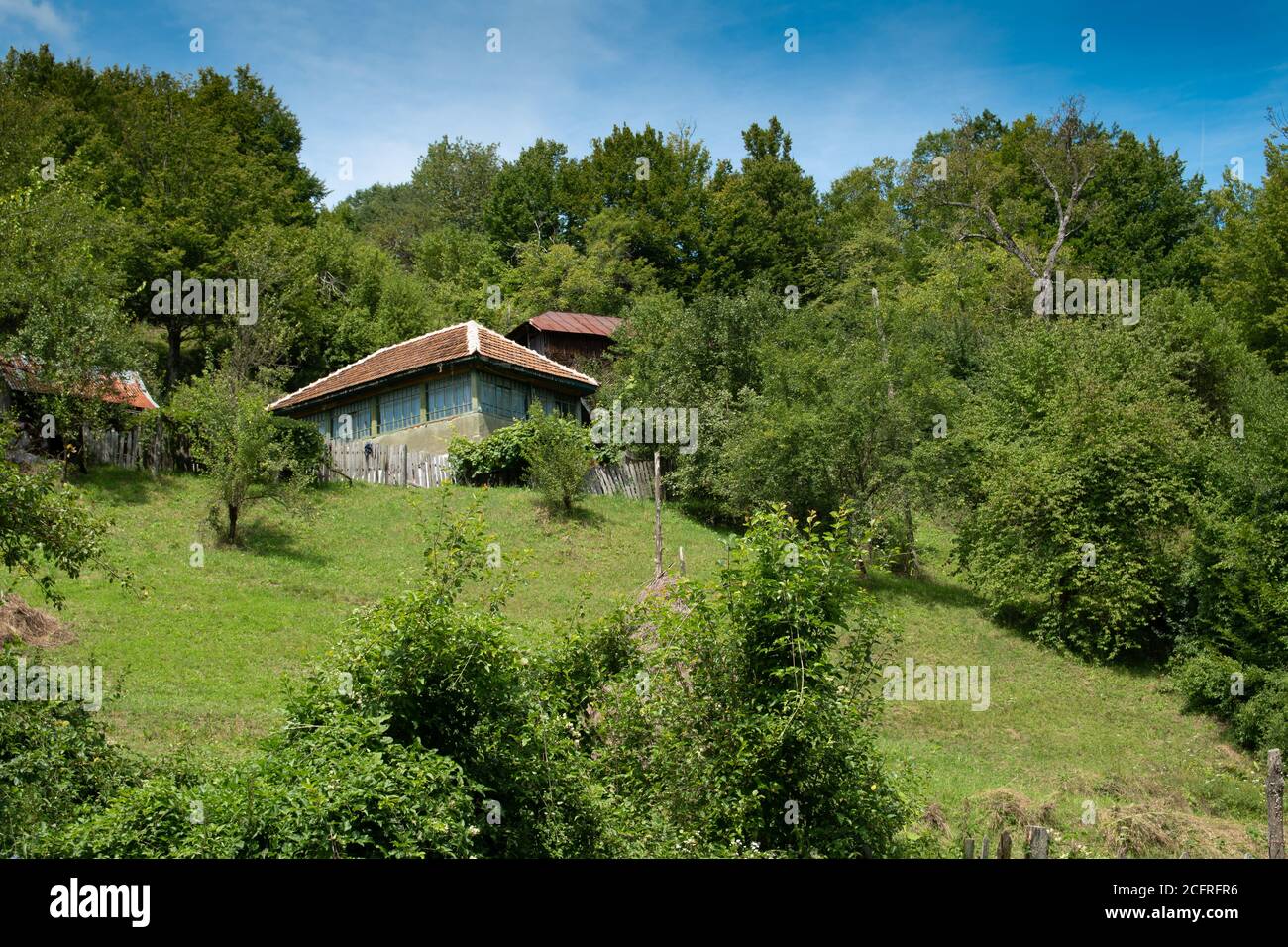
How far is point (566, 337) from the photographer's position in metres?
55.1

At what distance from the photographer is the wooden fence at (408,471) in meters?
37.7

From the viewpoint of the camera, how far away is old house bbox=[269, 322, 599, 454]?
4112cm

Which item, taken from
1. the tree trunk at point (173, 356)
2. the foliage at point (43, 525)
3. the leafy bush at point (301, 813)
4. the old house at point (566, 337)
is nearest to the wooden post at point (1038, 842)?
the leafy bush at point (301, 813)

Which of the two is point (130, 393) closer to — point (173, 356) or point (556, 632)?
point (173, 356)

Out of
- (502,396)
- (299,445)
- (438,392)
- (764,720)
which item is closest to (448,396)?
(438,392)

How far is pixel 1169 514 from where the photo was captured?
3219cm

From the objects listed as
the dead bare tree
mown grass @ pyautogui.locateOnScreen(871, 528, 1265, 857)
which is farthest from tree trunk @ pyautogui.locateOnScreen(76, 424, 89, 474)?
the dead bare tree

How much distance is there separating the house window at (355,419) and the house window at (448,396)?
3445 mm

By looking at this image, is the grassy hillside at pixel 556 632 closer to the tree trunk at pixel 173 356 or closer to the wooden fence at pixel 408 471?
the wooden fence at pixel 408 471

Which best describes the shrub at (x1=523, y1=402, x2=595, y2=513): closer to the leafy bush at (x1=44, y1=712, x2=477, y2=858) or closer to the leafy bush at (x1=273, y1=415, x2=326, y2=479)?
the leafy bush at (x1=273, y1=415, x2=326, y2=479)

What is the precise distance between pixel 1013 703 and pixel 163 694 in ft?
61.6
